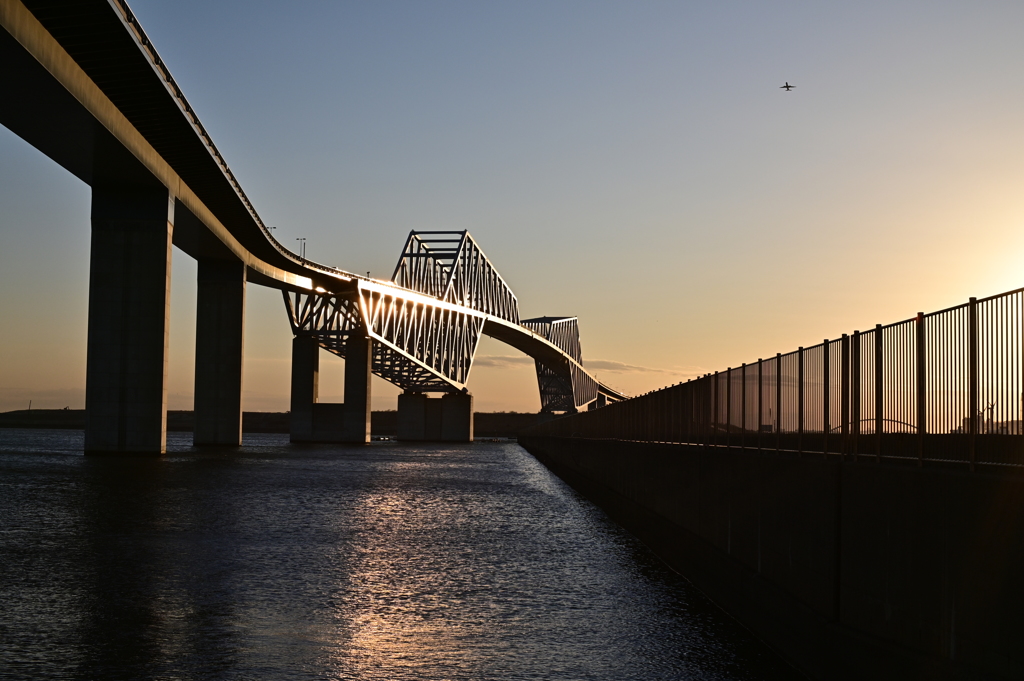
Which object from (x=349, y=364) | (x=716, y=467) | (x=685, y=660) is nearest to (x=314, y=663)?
(x=685, y=660)

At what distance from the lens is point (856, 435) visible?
1078cm

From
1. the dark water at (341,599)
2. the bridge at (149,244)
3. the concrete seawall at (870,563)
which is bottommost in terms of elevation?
the dark water at (341,599)

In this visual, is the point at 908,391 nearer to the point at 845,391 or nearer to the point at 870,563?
the point at 870,563

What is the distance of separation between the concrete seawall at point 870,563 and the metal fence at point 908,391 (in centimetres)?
39

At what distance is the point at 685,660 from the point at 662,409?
54.5 ft

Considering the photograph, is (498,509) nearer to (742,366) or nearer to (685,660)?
(742,366)

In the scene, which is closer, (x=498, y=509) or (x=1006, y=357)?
(x=1006, y=357)

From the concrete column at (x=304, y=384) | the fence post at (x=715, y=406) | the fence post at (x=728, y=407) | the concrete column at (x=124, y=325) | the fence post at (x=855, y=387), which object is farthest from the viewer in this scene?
the concrete column at (x=304, y=384)

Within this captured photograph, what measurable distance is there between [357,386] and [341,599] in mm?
94337

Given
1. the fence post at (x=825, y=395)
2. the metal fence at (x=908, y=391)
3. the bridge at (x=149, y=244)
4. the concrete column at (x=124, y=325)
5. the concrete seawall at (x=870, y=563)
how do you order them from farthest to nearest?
the concrete column at (x=124, y=325) → the bridge at (x=149, y=244) → the fence post at (x=825, y=395) → the metal fence at (x=908, y=391) → the concrete seawall at (x=870, y=563)

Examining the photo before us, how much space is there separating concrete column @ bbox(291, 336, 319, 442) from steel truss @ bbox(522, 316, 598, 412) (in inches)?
3058

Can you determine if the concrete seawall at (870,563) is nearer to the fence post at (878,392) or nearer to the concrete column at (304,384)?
the fence post at (878,392)

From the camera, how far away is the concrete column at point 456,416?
139 metres

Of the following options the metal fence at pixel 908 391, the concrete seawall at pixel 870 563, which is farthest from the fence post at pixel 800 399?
the concrete seawall at pixel 870 563
